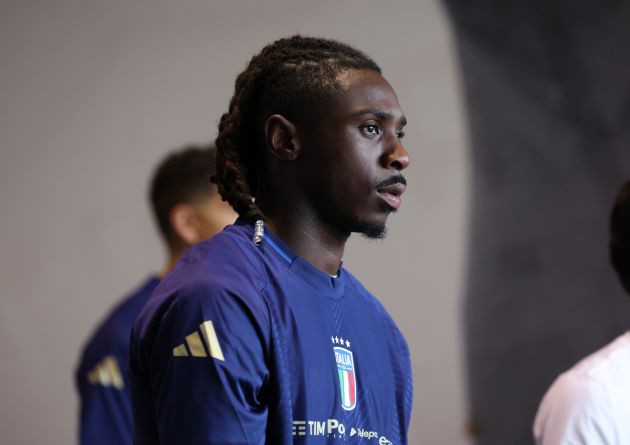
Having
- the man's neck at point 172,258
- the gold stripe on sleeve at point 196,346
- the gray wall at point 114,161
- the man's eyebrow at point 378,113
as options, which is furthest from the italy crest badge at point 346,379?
the gray wall at point 114,161

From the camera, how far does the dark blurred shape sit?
12.1ft

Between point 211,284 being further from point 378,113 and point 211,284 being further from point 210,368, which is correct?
point 378,113

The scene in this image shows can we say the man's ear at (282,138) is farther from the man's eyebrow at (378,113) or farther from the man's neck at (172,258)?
the man's neck at (172,258)

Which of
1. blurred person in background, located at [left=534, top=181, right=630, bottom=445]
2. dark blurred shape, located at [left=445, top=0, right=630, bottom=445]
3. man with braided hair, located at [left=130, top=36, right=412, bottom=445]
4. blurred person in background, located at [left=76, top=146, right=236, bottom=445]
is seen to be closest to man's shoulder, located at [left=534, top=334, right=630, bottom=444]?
blurred person in background, located at [left=534, top=181, right=630, bottom=445]

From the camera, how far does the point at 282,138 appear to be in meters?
1.54

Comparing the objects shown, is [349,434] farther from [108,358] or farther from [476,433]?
[476,433]

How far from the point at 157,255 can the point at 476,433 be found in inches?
51.3

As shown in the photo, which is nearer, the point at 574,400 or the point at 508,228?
the point at 574,400

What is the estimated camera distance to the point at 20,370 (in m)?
3.14

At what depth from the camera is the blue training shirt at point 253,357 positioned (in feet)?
4.26

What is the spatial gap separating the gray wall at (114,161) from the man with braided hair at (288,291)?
169 cm

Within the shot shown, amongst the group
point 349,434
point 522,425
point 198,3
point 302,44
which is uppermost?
point 198,3

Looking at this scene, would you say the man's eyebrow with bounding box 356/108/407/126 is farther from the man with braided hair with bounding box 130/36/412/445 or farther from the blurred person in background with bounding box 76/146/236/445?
the blurred person in background with bounding box 76/146/236/445

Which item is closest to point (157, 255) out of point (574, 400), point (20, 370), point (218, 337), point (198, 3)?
point (20, 370)
